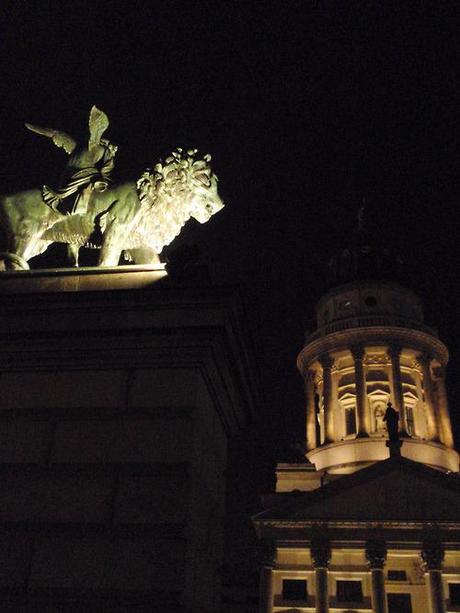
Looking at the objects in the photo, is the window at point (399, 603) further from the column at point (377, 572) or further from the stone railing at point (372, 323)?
the stone railing at point (372, 323)

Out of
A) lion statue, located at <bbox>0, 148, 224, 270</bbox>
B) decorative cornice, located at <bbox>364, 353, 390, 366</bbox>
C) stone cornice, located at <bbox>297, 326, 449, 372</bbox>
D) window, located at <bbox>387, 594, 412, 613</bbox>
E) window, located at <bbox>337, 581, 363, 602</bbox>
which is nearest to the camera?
lion statue, located at <bbox>0, 148, 224, 270</bbox>

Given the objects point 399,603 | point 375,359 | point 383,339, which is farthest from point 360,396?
point 399,603

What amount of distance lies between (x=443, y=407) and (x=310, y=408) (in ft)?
37.2

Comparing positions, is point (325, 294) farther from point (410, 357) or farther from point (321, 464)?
point (321, 464)

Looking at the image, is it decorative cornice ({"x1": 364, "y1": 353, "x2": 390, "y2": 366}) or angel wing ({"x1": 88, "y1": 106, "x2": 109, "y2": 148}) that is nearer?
angel wing ({"x1": 88, "y1": 106, "x2": 109, "y2": 148})

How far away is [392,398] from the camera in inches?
2208

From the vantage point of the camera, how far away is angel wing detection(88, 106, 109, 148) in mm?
6508

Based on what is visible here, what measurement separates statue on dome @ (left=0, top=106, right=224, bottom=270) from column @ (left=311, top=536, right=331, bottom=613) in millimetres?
37711

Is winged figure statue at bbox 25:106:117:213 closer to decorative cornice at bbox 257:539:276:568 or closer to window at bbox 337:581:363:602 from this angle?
decorative cornice at bbox 257:539:276:568

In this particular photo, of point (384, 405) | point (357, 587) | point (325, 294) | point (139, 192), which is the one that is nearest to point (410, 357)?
point (384, 405)

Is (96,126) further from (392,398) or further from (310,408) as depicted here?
(310,408)

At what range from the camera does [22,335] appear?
4.96 metres

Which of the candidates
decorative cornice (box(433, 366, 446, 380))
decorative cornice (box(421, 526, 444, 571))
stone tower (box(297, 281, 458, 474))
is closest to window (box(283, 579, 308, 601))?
decorative cornice (box(421, 526, 444, 571))

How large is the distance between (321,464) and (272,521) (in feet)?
51.2
